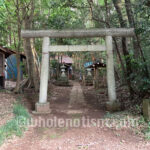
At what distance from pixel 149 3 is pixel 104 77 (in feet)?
31.2

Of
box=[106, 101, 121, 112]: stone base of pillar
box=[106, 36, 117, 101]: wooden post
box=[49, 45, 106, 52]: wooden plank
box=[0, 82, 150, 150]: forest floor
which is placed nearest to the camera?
box=[0, 82, 150, 150]: forest floor

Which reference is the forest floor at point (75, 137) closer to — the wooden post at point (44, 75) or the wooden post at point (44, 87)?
the wooden post at point (44, 87)

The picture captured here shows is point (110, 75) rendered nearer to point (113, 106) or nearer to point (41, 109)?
point (113, 106)

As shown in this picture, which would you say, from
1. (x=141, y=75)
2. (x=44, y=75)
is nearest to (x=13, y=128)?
(x=44, y=75)

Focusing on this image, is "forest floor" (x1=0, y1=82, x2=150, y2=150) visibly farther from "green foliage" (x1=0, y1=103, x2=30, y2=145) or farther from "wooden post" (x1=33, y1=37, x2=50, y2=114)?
"wooden post" (x1=33, y1=37, x2=50, y2=114)

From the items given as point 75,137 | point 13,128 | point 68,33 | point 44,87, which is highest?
point 68,33

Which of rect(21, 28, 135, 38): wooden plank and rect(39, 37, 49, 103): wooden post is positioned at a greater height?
rect(21, 28, 135, 38): wooden plank

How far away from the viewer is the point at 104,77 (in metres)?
14.1

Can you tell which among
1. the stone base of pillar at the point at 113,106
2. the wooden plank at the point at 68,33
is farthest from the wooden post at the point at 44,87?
the stone base of pillar at the point at 113,106

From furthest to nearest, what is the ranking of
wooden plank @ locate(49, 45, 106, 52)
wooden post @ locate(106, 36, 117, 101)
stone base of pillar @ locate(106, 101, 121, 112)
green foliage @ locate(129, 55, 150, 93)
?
wooden plank @ locate(49, 45, 106, 52)
wooden post @ locate(106, 36, 117, 101)
stone base of pillar @ locate(106, 101, 121, 112)
green foliage @ locate(129, 55, 150, 93)

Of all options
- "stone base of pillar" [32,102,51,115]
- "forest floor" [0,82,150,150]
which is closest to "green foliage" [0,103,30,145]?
"forest floor" [0,82,150,150]

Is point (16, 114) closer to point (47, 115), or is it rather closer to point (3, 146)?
point (47, 115)

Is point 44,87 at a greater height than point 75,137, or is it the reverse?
point 44,87

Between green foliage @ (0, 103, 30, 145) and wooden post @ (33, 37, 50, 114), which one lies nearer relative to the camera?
green foliage @ (0, 103, 30, 145)
